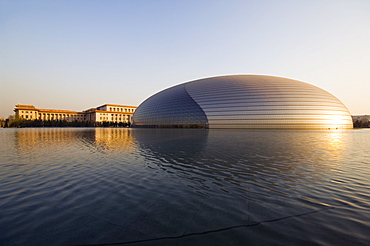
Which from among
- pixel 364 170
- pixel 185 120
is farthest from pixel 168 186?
pixel 185 120

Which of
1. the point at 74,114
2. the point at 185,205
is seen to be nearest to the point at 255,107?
the point at 185,205

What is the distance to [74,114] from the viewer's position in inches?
4943

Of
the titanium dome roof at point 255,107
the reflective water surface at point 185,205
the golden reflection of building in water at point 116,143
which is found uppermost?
the titanium dome roof at point 255,107

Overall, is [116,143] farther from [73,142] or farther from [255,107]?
[255,107]

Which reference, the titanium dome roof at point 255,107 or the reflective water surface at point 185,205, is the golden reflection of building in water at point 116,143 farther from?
the titanium dome roof at point 255,107

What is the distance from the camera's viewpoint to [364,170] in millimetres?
7367

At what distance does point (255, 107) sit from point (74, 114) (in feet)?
392

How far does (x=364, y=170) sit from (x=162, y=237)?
8.27 metres

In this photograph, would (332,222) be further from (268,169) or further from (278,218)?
(268,169)

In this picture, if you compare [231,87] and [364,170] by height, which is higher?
[231,87]

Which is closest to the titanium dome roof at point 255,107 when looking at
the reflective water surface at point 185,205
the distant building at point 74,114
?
the reflective water surface at point 185,205

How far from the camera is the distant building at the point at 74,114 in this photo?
104m

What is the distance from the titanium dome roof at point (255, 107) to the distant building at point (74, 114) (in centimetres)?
7769

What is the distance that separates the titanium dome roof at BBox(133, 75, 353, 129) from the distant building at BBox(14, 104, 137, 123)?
7769cm
